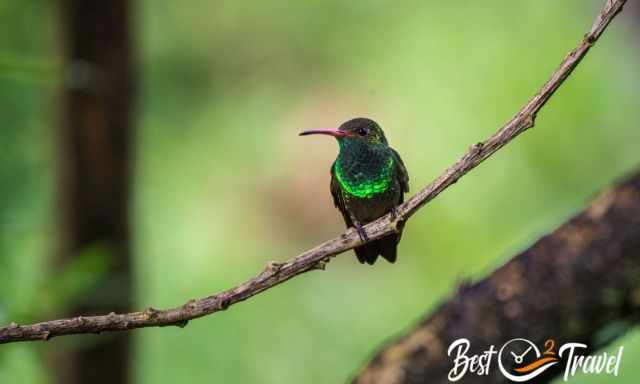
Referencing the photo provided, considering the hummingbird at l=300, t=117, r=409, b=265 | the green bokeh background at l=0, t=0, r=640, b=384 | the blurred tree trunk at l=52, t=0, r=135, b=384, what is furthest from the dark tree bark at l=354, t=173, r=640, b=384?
the green bokeh background at l=0, t=0, r=640, b=384

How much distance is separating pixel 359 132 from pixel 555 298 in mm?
827

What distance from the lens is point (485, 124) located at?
618 centimetres

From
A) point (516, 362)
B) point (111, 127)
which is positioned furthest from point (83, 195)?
point (516, 362)

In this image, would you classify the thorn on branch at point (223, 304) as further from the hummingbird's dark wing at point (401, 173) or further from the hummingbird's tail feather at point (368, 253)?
the hummingbird's dark wing at point (401, 173)

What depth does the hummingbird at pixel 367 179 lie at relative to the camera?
1943 mm

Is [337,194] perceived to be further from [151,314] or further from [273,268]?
[151,314]

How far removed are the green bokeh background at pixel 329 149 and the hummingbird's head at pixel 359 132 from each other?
3.78 meters

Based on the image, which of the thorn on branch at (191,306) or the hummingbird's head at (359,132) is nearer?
the thorn on branch at (191,306)

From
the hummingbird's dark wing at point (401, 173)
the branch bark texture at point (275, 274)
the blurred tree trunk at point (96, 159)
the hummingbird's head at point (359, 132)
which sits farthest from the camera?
the blurred tree trunk at point (96, 159)

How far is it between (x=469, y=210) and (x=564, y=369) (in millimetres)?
3978

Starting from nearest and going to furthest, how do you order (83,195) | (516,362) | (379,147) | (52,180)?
(379,147) < (516,362) < (83,195) < (52,180)

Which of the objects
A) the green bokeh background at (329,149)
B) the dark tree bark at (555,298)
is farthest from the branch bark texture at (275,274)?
the green bokeh background at (329,149)

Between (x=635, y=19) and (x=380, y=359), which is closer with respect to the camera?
(x=380, y=359)

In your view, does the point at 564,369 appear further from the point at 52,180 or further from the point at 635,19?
the point at 635,19
